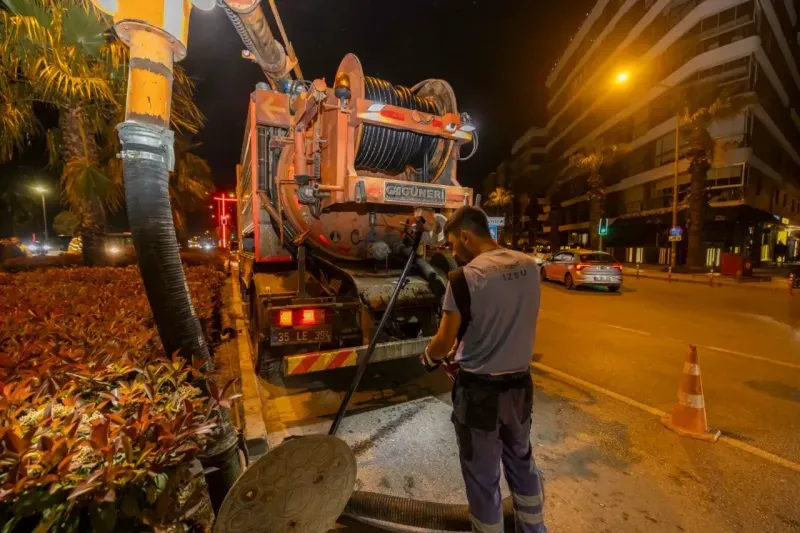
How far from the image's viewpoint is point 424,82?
4898 millimetres

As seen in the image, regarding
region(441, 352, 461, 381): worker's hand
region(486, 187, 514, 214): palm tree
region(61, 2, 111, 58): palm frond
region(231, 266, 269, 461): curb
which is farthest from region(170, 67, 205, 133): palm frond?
region(486, 187, 514, 214): palm tree

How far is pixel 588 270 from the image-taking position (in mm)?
13109

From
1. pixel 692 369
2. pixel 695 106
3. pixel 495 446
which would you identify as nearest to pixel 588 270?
pixel 692 369

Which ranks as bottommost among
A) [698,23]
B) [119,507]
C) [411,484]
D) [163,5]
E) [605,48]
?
[411,484]

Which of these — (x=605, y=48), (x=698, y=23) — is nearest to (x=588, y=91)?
(x=605, y=48)

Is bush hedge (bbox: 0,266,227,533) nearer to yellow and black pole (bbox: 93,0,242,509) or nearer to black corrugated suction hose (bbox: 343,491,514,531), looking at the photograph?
yellow and black pole (bbox: 93,0,242,509)

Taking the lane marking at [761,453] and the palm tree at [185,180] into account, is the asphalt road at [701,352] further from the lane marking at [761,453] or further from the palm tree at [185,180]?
the palm tree at [185,180]

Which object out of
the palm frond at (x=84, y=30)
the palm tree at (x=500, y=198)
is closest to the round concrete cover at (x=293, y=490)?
the palm frond at (x=84, y=30)

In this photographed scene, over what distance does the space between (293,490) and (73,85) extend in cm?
722

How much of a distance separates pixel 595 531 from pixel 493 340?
1.48 meters

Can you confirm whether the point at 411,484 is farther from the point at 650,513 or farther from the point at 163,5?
the point at 163,5

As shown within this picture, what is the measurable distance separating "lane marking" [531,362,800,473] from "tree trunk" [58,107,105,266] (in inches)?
374

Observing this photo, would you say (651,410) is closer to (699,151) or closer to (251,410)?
(251,410)

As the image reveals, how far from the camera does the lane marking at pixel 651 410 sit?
10.5 feet
